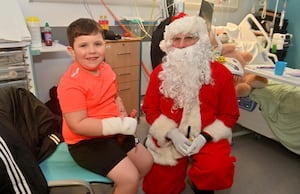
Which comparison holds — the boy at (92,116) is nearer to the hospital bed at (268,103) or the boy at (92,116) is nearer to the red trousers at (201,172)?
the red trousers at (201,172)

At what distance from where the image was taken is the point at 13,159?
89cm

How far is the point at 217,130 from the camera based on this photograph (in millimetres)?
1543

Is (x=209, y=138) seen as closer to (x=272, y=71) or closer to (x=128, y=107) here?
(x=272, y=71)

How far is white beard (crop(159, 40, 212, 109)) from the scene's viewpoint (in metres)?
1.50

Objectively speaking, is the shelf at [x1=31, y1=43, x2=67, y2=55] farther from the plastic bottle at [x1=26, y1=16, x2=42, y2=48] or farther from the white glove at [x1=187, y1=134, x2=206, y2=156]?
the white glove at [x1=187, y1=134, x2=206, y2=156]

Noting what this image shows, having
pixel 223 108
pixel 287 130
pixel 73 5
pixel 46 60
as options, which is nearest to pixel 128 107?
pixel 46 60

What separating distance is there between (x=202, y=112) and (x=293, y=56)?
245 centimetres

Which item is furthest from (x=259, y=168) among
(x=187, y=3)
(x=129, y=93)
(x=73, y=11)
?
(x=73, y=11)

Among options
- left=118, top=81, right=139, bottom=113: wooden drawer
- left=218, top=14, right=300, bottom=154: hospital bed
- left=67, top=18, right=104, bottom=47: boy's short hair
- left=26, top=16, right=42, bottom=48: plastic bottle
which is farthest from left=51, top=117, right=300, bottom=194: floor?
left=26, top=16, right=42, bottom=48: plastic bottle

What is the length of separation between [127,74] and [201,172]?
1.42 metres

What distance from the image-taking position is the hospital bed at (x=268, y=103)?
2.12m

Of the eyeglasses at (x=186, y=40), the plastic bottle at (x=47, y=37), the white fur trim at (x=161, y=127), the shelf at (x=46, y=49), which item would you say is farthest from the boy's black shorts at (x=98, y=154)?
the plastic bottle at (x=47, y=37)

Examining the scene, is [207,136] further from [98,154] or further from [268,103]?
[268,103]

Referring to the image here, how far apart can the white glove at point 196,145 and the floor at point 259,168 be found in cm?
46
